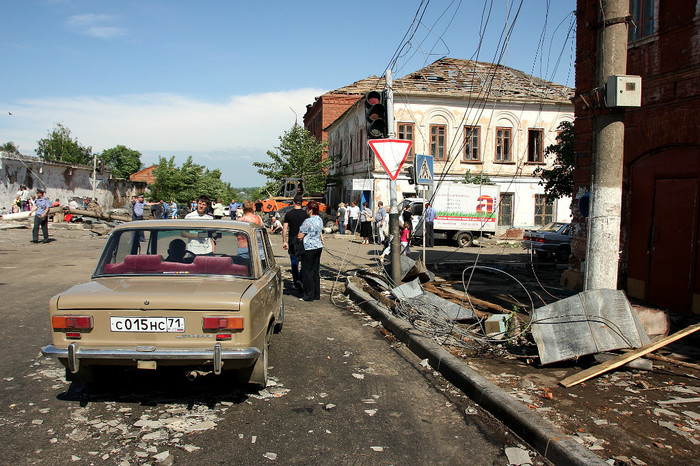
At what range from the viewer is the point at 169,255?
202 inches

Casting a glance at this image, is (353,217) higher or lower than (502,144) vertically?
lower

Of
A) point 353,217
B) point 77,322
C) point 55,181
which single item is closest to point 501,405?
point 77,322

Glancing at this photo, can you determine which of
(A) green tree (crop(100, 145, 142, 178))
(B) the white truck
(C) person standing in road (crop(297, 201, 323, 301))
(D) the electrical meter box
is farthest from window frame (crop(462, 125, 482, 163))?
(A) green tree (crop(100, 145, 142, 178))

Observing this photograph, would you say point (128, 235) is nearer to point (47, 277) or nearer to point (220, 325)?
point (220, 325)

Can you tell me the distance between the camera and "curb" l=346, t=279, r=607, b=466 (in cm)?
350

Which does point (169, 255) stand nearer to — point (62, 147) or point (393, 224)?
point (393, 224)

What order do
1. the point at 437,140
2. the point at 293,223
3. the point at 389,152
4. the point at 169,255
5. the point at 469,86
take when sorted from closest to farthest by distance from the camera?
1. the point at 169,255
2. the point at 389,152
3. the point at 293,223
4. the point at 469,86
5. the point at 437,140

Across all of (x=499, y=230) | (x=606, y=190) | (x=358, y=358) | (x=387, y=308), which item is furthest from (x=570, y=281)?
(x=499, y=230)

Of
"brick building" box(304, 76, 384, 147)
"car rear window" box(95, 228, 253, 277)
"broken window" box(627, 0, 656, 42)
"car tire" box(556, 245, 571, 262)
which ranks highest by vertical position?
"brick building" box(304, 76, 384, 147)

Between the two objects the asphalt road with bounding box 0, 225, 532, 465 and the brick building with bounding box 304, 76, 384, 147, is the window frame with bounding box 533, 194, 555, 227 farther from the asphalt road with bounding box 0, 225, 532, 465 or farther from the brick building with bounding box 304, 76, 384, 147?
the asphalt road with bounding box 0, 225, 532, 465

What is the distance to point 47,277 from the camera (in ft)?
37.0

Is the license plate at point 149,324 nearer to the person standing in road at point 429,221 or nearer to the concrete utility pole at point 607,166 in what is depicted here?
the concrete utility pole at point 607,166

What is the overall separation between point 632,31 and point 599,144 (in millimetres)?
5120

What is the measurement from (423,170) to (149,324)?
23.4 ft
